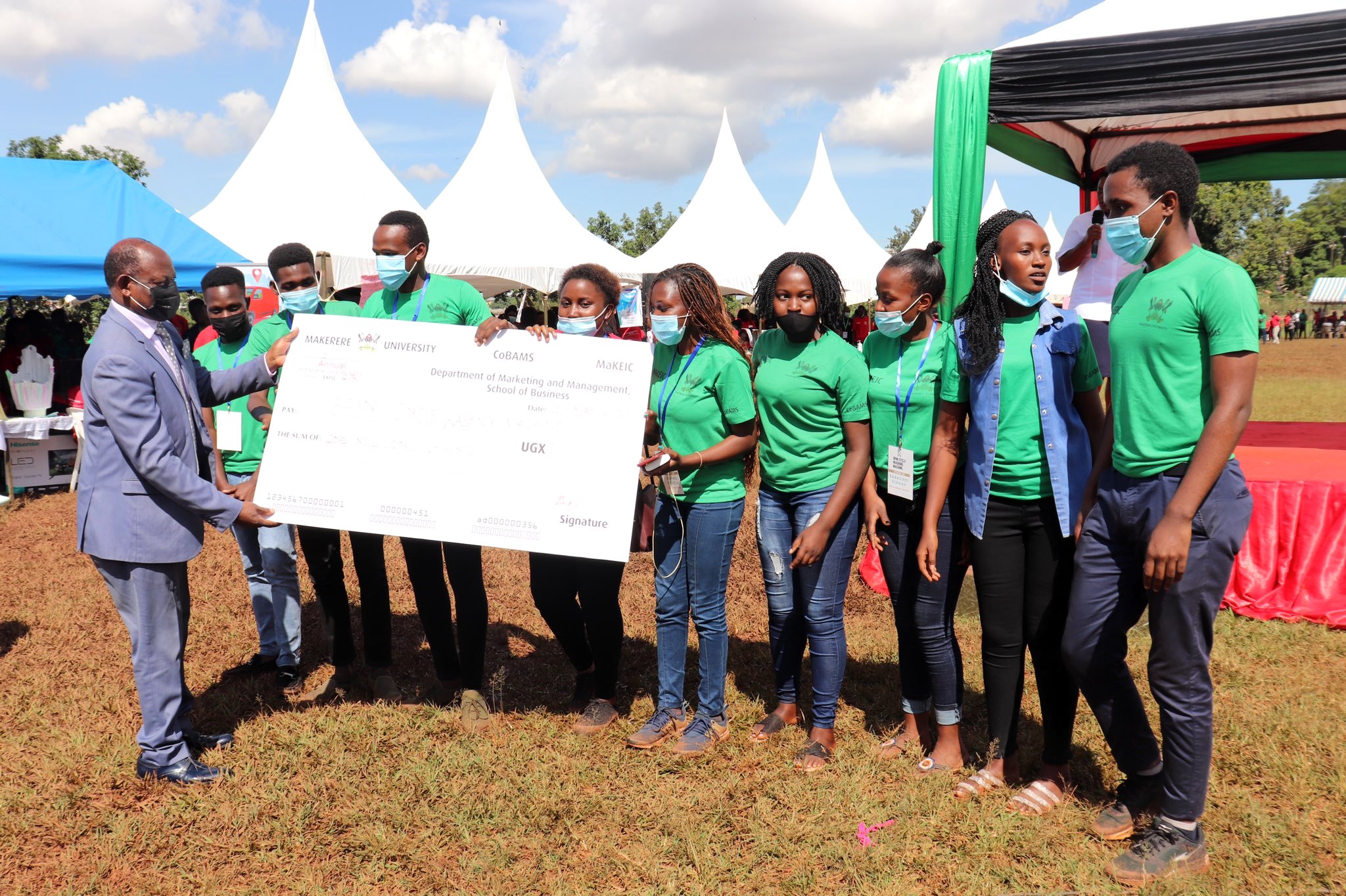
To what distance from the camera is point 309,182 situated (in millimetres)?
14312

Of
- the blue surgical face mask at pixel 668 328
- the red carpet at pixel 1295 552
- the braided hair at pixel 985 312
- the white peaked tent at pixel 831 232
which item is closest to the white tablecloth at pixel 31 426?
the blue surgical face mask at pixel 668 328

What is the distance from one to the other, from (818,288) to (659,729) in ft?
6.69

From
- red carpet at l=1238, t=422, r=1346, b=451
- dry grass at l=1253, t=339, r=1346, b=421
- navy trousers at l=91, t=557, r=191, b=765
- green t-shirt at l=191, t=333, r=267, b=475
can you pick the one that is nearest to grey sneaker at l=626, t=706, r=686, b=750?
navy trousers at l=91, t=557, r=191, b=765

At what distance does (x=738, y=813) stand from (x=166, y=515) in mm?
2483

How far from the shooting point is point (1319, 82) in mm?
3965

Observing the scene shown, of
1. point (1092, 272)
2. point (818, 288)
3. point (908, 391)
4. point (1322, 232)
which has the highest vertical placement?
point (1322, 232)

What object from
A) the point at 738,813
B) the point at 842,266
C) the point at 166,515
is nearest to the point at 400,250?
the point at 166,515

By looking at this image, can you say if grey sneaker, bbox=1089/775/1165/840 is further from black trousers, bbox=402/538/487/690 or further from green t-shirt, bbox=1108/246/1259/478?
black trousers, bbox=402/538/487/690

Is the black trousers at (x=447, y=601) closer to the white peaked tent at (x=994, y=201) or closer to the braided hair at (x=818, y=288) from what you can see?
the braided hair at (x=818, y=288)

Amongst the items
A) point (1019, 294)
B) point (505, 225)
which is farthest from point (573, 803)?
Answer: point (505, 225)

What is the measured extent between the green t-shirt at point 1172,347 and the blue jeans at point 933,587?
2.56ft

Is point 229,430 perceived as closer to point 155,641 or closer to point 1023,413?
point 155,641

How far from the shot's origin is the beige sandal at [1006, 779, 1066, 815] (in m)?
3.17

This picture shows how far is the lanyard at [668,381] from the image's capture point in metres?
3.53
